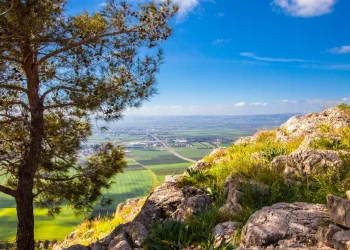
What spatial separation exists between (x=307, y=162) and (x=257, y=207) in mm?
1873

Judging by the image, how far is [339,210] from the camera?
3682mm

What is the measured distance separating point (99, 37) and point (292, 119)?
9.56 metres

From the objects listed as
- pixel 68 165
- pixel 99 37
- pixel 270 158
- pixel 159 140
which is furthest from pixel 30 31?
pixel 159 140

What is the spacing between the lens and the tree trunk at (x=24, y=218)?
731cm

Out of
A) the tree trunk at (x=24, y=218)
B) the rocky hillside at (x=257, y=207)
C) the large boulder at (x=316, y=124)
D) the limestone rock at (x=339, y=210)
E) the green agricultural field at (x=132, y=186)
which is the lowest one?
the green agricultural field at (x=132, y=186)

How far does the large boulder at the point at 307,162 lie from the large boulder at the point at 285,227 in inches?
75.3

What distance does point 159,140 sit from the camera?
322ft

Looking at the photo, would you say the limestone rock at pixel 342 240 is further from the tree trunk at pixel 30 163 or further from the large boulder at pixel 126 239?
the tree trunk at pixel 30 163

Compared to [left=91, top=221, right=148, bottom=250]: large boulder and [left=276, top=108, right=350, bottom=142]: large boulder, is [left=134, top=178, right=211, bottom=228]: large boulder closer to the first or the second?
[left=91, top=221, right=148, bottom=250]: large boulder

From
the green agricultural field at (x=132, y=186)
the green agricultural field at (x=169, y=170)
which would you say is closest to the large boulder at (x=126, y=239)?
the green agricultural field at (x=169, y=170)

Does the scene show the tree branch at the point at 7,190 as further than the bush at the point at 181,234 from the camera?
Yes

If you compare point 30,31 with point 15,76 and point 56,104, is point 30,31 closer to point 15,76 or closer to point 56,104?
Result: point 15,76

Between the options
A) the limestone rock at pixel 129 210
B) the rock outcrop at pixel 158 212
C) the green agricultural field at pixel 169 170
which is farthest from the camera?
the green agricultural field at pixel 169 170

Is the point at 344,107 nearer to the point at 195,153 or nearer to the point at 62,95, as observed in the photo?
the point at 62,95
